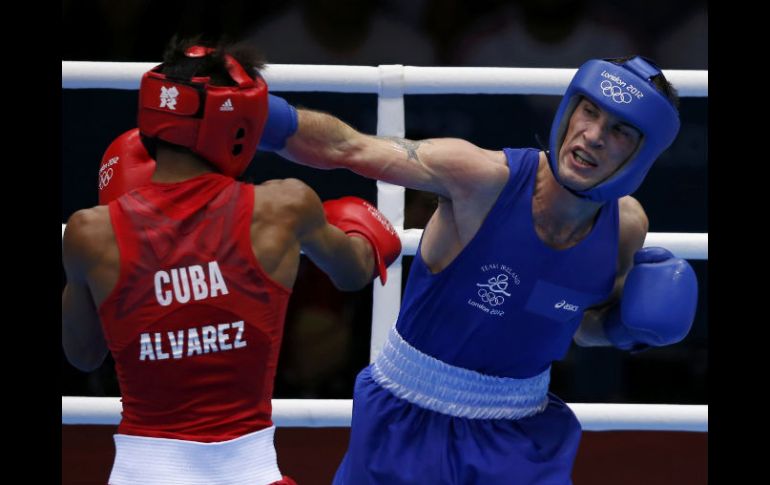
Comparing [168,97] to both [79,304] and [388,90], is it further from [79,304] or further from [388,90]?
[388,90]

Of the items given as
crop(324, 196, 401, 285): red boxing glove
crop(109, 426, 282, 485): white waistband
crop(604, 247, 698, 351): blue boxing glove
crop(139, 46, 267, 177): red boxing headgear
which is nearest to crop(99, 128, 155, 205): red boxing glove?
crop(139, 46, 267, 177): red boxing headgear

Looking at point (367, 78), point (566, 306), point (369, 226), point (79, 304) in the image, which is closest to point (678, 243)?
point (566, 306)

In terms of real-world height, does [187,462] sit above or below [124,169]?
below

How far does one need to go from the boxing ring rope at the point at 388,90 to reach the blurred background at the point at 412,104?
0.63 m

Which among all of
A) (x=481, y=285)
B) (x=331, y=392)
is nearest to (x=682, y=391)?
(x=331, y=392)

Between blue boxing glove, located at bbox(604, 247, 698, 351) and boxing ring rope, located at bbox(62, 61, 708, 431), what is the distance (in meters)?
0.50

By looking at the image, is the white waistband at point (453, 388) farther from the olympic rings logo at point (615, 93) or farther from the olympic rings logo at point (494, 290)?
the olympic rings logo at point (615, 93)

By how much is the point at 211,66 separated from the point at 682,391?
2.78 m

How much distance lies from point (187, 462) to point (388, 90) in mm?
1413

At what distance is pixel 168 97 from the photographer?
2.04 meters

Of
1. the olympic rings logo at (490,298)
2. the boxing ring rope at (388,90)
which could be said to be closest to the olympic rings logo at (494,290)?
the olympic rings logo at (490,298)

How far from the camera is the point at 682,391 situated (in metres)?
4.35

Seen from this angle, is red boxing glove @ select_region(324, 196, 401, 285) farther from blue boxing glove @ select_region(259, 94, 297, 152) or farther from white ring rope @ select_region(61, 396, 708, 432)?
white ring rope @ select_region(61, 396, 708, 432)

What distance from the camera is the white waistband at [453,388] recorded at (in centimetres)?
259
